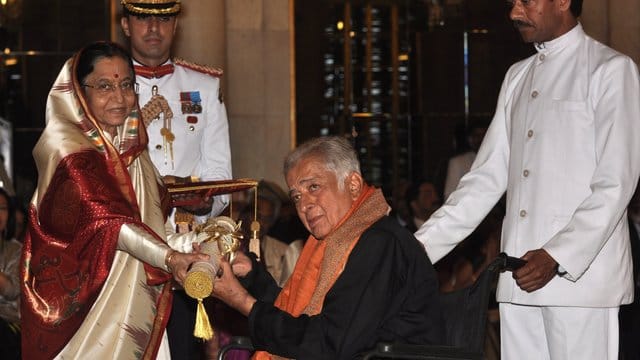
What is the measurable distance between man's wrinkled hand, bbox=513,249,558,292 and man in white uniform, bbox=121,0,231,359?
193 centimetres

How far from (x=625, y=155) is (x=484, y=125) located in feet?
24.2

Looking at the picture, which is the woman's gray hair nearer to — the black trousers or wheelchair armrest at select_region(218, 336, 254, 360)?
wheelchair armrest at select_region(218, 336, 254, 360)

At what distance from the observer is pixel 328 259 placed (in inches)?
208

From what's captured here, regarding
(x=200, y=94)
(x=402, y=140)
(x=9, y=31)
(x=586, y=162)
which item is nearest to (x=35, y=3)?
(x=9, y=31)

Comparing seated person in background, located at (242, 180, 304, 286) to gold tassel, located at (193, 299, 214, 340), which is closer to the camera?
gold tassel, located at (193, 299, 214, 340)

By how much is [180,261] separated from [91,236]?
50 cm

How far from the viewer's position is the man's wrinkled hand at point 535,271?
5578 mm

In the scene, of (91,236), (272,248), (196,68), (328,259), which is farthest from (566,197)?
(272,248)

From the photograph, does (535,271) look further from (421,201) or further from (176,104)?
(421,201)

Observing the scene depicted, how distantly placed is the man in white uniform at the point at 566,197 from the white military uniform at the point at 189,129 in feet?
5.18

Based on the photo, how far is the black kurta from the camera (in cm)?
511

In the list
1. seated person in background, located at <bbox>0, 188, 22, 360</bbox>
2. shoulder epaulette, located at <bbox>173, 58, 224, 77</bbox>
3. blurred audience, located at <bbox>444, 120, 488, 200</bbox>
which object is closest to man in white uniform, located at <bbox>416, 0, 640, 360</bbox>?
shoulder epaulette, located at <bbox>173, 58, 224, 77</bbox>

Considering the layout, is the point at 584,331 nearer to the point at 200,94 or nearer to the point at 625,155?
the point at 625,155

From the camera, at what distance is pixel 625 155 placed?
5746 mm
